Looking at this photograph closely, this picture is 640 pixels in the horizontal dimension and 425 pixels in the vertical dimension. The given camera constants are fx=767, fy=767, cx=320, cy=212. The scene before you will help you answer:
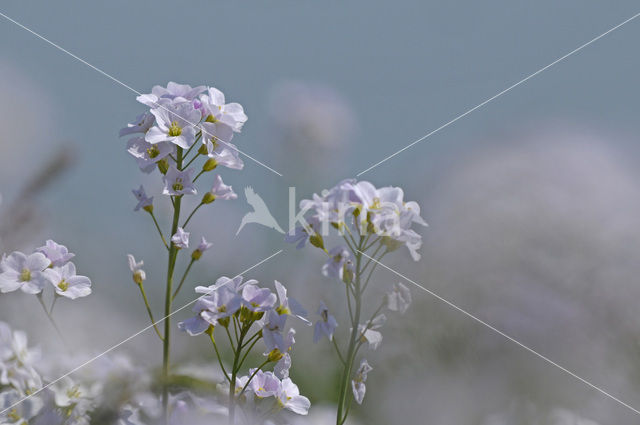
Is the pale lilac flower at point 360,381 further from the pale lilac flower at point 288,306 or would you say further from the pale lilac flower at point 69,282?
the pale lilac flower at point 69,282

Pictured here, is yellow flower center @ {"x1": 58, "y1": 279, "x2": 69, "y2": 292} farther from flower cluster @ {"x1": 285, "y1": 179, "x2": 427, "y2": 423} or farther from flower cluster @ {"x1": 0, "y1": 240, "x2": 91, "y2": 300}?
flower cluster @ {"x1": 285, "y1": 179, "x2": 427, "y2": 423}

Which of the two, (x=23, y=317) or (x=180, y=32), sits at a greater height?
(x=180, y=32)

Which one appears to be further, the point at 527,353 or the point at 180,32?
the point at 180,32

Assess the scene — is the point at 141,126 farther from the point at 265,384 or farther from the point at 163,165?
the point at 265,384

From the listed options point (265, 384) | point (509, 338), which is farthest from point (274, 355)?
point (509, 338)

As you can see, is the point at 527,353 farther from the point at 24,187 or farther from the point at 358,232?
the point at 24,187

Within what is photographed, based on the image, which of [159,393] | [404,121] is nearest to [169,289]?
[159,393]
